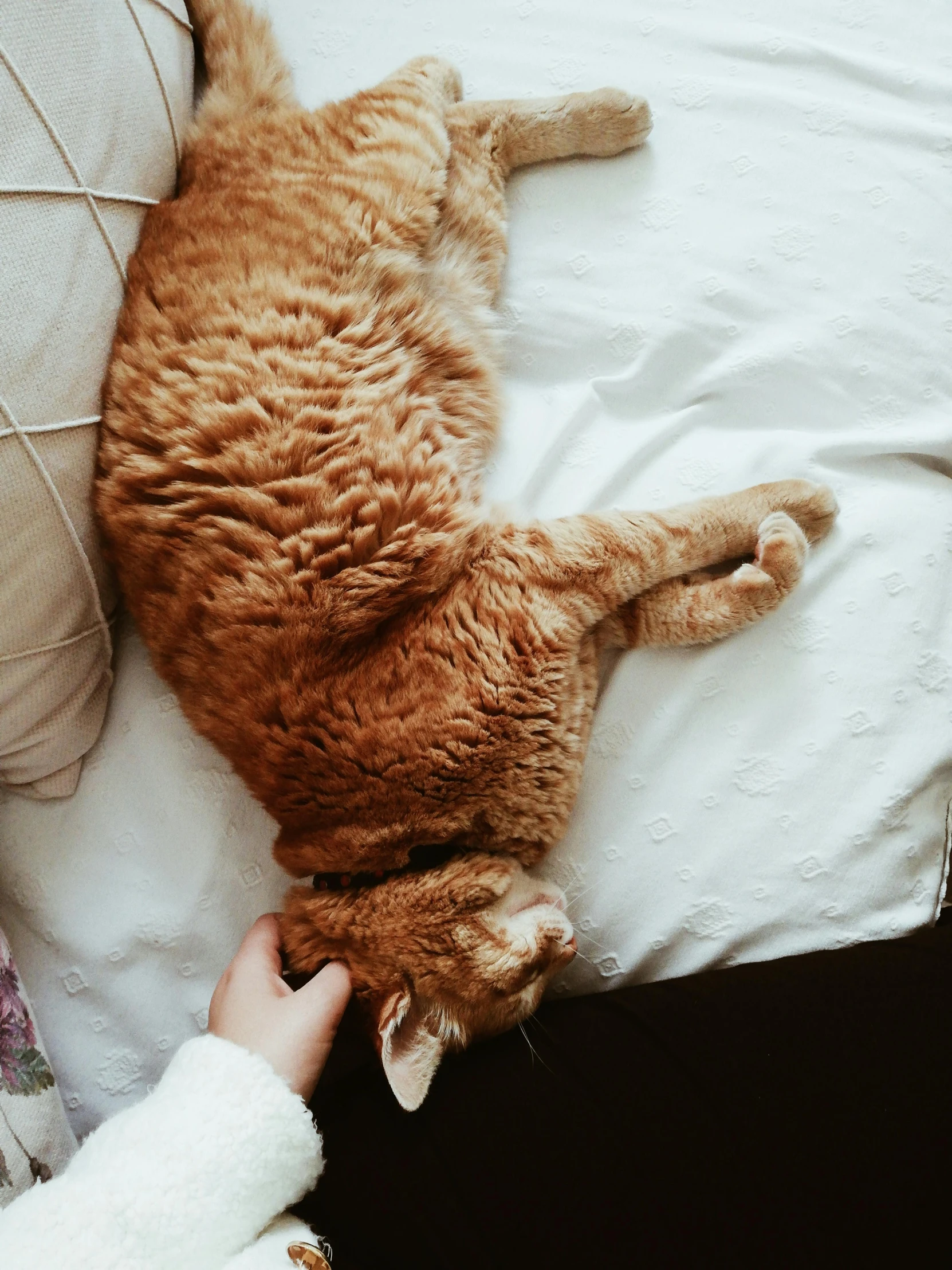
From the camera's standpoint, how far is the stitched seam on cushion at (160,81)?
1.40 metres

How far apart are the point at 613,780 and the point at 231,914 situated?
27.0 inches

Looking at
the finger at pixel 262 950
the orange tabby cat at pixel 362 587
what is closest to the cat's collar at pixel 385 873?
the orange tabby cat at pixel 362 587

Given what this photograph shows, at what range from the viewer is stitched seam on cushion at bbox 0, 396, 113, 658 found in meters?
1.20

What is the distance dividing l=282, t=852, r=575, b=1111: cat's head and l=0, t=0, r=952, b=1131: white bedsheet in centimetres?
14

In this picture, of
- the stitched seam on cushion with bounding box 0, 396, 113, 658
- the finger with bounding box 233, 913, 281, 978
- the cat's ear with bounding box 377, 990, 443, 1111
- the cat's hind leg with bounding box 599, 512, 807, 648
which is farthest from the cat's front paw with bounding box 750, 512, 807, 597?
the stitched seam on cushion with bounding box 0, 396, 113, 658

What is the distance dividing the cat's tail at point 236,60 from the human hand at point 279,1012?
4.99ft

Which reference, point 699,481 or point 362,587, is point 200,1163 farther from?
point 699,481

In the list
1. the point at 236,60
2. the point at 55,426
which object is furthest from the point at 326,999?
the point at 236,60

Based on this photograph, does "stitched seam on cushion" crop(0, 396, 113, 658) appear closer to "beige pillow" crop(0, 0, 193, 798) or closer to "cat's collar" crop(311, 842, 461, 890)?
"beige pillow" crop(0, 0, 193, 798)

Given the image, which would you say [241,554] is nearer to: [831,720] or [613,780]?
[613,780]

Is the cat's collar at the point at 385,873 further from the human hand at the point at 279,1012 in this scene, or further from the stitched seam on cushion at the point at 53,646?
the stitched seam on cushion at the point at 53,646

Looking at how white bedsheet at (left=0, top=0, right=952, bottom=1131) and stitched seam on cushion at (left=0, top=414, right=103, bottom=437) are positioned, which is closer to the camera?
stitched seam on cushion at (left=0, top=414, right=103, bottom=437)

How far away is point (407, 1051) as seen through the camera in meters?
1.16

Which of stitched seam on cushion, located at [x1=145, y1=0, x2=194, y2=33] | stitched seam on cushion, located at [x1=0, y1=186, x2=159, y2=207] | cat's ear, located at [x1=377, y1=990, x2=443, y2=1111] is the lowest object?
cat's ear, located at [x1=377, y1=990, x2=443, y2=1111]
